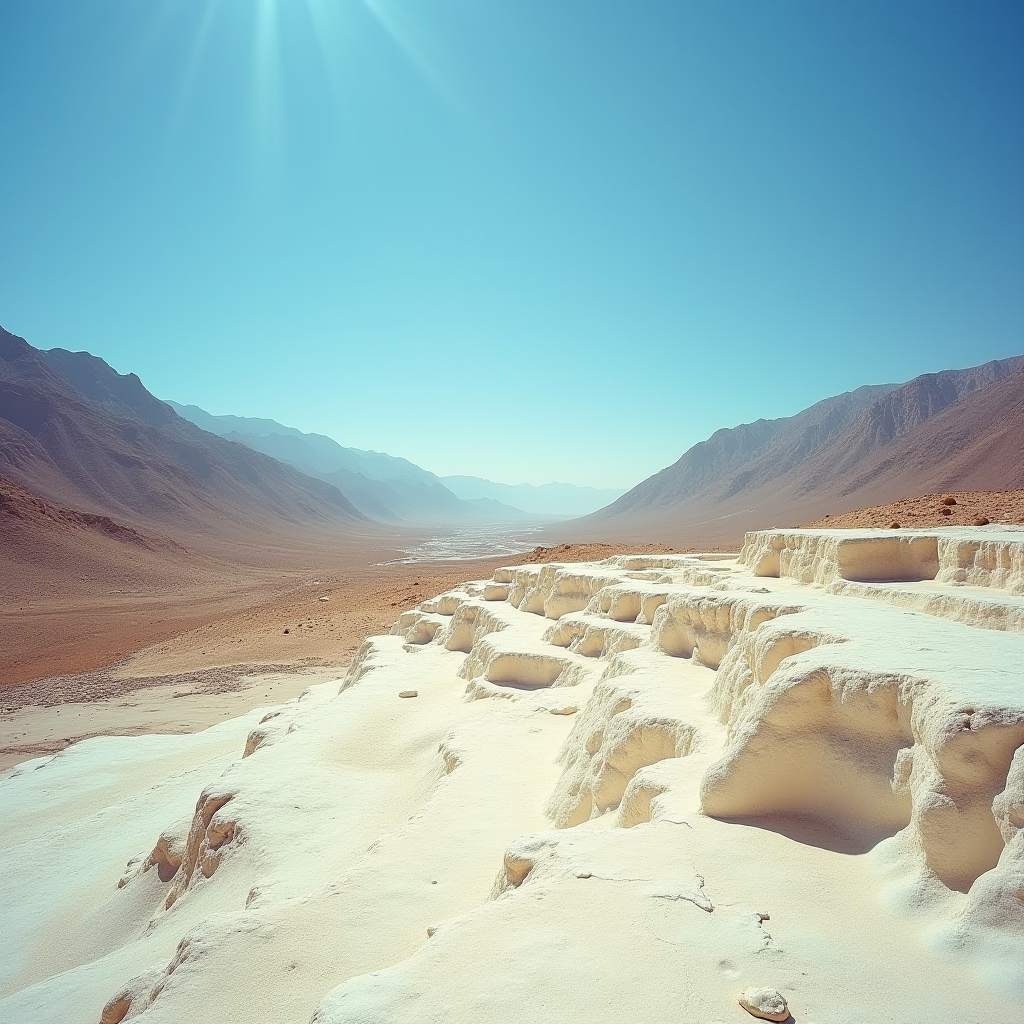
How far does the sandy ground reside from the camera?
1442 cm

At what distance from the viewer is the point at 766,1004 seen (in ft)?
8.30

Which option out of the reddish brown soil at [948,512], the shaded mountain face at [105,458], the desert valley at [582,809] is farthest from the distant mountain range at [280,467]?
the desert valley at [582,809]

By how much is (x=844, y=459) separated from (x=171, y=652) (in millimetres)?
86199

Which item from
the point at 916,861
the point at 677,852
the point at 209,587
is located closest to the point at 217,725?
the point at 677,852

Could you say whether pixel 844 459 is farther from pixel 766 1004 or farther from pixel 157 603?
pixel 766 1004

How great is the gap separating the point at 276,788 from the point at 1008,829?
254 inches

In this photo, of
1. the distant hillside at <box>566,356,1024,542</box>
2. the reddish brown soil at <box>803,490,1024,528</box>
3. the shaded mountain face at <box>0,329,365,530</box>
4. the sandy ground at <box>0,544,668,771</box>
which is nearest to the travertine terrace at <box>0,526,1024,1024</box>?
the sandy ground at <box>0,544,668,771</box>

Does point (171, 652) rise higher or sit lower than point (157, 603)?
lower

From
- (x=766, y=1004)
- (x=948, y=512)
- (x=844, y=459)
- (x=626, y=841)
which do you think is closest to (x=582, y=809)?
(x=626, y=841)

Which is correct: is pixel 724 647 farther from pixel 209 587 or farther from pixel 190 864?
pixel 209 587

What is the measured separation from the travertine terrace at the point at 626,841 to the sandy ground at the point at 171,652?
5280 millimetres

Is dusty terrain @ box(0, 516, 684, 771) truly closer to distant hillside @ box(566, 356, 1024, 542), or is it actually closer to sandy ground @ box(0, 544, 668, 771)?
sandy ground @ box(0, 544, 668, 771)

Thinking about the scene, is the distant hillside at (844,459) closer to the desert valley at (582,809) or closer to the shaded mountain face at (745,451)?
the shaded mountain face at (745,451)

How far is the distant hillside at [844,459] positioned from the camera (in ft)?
198
